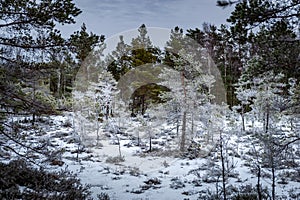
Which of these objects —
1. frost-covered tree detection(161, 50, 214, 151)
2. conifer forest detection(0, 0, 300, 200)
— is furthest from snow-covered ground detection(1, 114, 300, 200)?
frost-covered tree detection(161, 50, 214, 151)

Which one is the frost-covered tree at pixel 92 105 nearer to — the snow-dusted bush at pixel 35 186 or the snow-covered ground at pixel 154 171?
the snow-covered ground at pixel 154 171

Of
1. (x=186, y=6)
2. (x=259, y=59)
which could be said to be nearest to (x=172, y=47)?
(x=186, y=6)

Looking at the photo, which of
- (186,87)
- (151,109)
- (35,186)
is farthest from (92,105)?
(35,186)

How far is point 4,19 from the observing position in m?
5.50

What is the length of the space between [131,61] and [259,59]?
18737mm

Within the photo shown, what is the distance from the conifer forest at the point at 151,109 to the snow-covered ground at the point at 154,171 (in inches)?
2.6

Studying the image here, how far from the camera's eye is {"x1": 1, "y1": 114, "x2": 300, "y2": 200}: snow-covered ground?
9.34 m

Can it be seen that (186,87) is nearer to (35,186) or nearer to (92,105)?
(92,105)

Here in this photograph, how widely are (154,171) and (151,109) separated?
5.42 meters

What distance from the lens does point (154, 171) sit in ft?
43.7

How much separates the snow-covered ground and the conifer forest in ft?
0.22

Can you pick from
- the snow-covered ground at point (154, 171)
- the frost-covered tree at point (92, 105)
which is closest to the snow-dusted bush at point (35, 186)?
the snow-covered ground at point (154, 171)

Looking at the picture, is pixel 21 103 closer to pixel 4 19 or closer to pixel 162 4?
pixel 4 19

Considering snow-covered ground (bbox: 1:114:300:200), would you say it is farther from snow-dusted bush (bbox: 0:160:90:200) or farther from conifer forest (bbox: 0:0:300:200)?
snow-dusted bush (bbox: 0:160:90:200)
